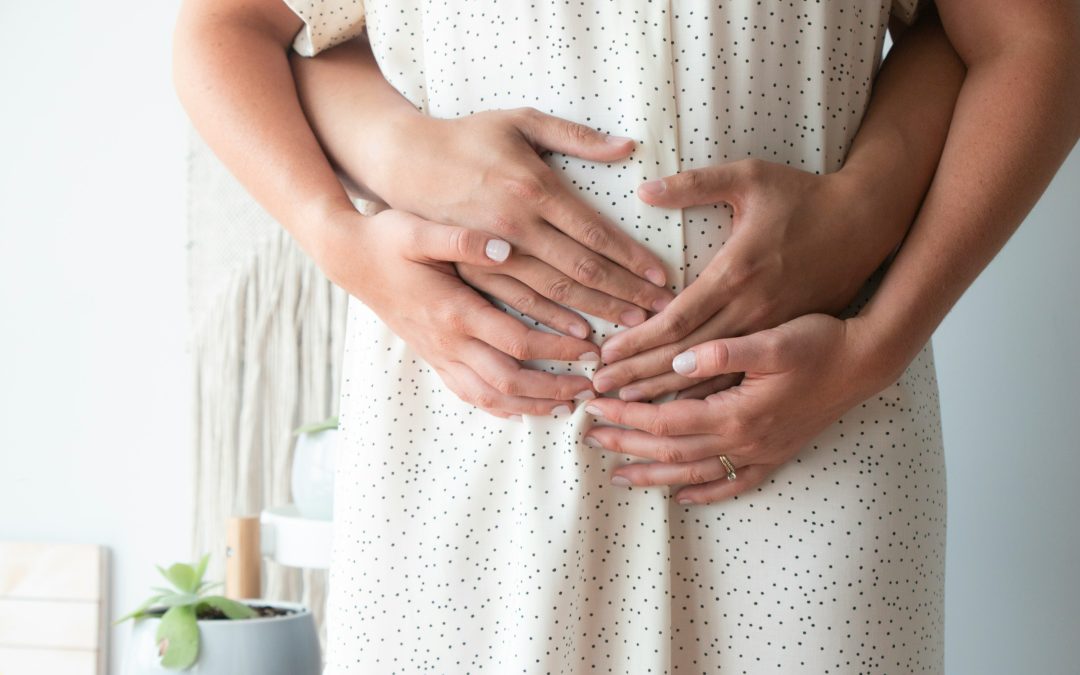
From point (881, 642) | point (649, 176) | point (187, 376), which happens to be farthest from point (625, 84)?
point (187, 376)

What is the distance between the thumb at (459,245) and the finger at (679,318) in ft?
0.25

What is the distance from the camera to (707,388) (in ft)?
1.79

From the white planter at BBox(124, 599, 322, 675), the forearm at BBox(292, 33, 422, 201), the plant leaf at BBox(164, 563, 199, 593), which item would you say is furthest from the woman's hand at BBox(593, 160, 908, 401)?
the plant leaf at BBox(164, 563, 199, 593)

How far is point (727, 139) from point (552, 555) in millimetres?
247

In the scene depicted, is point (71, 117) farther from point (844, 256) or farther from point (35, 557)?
point (844, 256)

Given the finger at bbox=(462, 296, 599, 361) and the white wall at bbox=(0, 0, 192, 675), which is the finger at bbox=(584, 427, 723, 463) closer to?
the finger at bbox=(462, 296, 599, 361)

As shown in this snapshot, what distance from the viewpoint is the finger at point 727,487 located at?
54cm

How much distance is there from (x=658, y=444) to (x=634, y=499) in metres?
0.04

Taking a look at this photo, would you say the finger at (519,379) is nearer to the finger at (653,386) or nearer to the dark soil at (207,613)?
the finger at (653,386)

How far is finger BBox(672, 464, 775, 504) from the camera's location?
0.54 metres

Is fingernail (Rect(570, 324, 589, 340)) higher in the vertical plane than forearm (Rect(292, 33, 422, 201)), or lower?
lower

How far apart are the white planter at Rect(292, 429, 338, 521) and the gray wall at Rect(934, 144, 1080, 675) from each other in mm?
739

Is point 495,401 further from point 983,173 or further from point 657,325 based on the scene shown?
point 983,173

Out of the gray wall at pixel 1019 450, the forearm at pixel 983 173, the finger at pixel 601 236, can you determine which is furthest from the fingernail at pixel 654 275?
the gray wall at pixel 1019 450
